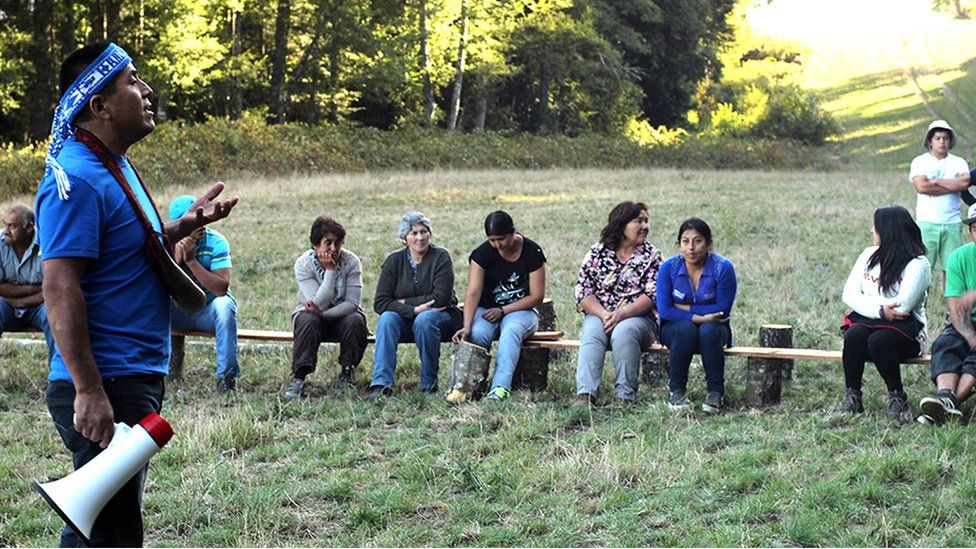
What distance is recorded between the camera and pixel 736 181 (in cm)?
2866

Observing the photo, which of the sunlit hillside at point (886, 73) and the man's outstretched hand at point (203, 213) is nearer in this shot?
the man's outstretched hand at point (203, 213)

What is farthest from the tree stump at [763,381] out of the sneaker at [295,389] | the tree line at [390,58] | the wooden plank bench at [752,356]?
the tree line at [390,58]

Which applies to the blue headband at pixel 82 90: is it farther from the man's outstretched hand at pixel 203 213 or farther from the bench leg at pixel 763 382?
the bench leg at pixel 763 382

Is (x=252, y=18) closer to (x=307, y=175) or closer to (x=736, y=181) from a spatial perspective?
(x=307, y=175)

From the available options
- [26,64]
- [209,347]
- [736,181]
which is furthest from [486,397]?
[26,64]

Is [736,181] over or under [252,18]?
under

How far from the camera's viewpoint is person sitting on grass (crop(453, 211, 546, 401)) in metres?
8.27

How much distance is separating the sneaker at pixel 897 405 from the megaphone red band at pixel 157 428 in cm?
506

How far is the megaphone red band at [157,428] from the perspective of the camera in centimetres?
323

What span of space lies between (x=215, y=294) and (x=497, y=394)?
2237 mm

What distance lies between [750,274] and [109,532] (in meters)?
10.1

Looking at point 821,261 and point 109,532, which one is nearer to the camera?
point 109,532

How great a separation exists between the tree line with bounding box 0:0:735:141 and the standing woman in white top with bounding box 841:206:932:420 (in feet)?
83.5

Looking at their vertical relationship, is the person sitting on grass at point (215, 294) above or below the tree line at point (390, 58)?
below
